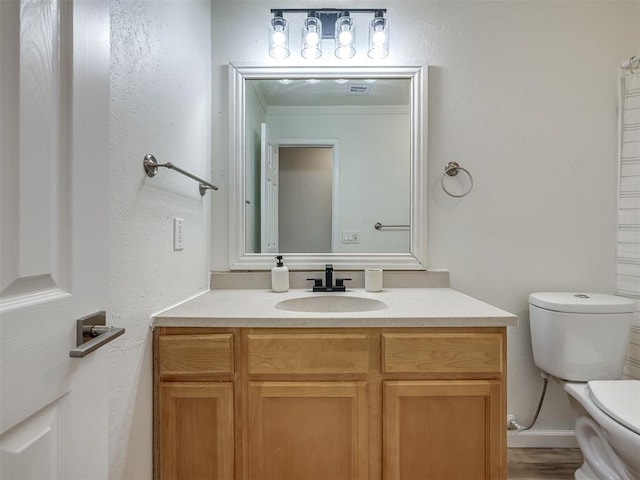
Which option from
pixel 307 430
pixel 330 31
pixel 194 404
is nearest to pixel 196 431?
pixel 194 404

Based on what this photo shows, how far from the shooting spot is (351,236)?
1608mm

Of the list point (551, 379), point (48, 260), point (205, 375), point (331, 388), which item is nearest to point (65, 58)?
point (48, 260)

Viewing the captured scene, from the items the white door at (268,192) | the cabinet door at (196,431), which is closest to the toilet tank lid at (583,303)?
the white door at (268,192)

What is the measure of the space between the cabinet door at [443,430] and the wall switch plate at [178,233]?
2.89 ft

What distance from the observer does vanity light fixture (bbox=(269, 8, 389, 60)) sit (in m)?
1.50

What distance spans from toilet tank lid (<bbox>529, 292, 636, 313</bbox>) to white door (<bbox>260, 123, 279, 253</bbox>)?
4.12ft

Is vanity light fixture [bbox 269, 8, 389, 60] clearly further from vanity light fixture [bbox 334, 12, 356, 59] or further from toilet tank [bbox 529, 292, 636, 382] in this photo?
toilet tank [bbox 529, 292, 636, 382]

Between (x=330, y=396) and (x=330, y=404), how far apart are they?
0.09 ft

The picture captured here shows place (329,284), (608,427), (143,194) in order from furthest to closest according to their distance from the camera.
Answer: (329,284), (608,427), (143,194)

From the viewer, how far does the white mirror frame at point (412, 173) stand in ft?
5.16

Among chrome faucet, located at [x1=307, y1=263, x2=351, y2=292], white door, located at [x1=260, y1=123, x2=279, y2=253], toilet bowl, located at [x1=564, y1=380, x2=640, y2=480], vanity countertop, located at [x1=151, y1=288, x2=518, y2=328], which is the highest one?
white door, located at [x1=260, y1=123, x2=279, y2=253]

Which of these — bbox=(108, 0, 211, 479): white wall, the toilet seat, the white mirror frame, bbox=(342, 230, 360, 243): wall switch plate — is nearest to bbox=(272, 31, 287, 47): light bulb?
the white mirror frame

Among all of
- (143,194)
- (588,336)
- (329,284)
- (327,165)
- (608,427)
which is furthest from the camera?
(327,165)

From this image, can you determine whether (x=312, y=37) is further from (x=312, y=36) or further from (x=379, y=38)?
(x=379, y=38)
